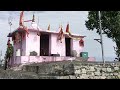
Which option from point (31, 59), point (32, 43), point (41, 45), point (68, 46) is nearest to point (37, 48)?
point (32, 43)

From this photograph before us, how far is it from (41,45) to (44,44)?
0.81ft

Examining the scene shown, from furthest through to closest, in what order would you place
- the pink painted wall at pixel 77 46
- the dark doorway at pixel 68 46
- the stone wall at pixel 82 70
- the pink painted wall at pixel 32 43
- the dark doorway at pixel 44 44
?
the dark doorway at pixel 68 46, the pink painted wall at pixel 77 46, the dark doorway at pixel 44 44, the pink painted wall at pixel 32 43, the stone wall at pixel 82 70

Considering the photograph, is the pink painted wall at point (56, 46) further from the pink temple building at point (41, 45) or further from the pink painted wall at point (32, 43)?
the pink painted wall at point (32, 43)

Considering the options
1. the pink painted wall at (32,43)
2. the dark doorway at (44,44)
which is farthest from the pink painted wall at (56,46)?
the pink painted wall at (32,43)

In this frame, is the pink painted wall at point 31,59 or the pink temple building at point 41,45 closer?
the pink painted wall at point 31,59

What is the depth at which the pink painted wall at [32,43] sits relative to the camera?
16.8 m

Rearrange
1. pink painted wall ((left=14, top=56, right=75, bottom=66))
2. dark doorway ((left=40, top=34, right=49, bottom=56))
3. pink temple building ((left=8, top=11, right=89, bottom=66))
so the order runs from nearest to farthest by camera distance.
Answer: pink painted wall ((left=14, top=56, right=75, bottom=66)) < pink temple building ((left=8, top=11, right=89, bottom=66)) < dark doorway ((left=40, top=34, right=49, bottom=56))

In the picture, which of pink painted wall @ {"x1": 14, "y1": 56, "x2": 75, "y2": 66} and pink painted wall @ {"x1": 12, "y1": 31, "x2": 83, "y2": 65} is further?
pink painted wall @ {"x1": 12, "y1": 31, "x2": 83, "y2": 65}

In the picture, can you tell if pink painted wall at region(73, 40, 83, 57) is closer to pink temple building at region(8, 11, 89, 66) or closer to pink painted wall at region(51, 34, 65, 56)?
pink temple building at region(8, 11, 89, 66)

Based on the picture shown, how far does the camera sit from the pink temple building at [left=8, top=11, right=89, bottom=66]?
54.1 ft

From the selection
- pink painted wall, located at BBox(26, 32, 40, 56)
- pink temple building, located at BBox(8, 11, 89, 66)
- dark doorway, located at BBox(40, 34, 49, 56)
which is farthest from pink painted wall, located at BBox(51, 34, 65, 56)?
pink painted wall, located at BBox(26, 32, 40, 56)

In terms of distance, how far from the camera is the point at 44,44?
18.9 metres
